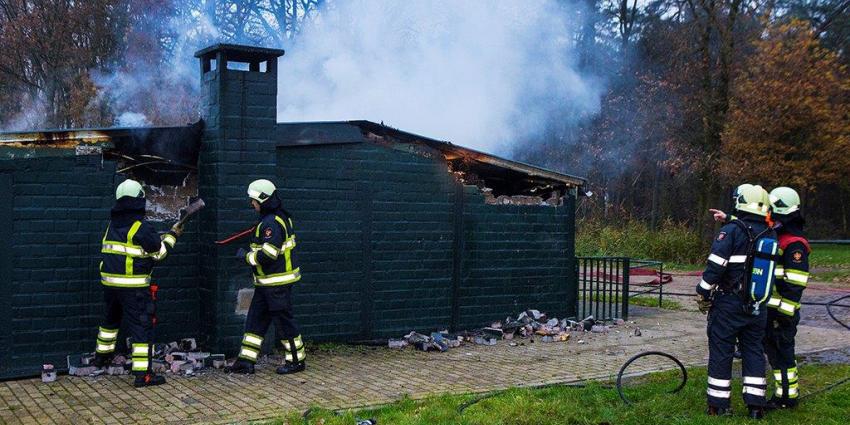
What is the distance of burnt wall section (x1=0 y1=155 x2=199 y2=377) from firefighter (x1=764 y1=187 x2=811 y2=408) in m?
6.53

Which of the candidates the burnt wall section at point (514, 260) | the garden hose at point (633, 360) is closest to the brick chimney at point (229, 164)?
the burnt wall section at point (514, 260)

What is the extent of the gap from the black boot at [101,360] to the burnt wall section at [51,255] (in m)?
0.32

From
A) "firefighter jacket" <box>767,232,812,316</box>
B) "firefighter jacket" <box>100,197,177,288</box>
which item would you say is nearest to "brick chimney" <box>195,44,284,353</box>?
"firefighter jacket" <box>100,197,177,288</box>

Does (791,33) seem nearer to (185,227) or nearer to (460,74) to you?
(460,74)

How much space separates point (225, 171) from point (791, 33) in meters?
20.7

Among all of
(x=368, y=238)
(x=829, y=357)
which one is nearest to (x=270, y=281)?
(x=368, y=238)

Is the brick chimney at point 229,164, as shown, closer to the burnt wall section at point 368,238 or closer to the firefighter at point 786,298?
the burnt wall section at point 368,238

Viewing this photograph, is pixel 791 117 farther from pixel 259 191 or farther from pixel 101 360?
pixel 101 360

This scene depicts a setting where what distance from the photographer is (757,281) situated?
6094mm

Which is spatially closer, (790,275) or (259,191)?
(790,275)

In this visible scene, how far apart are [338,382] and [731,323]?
3.62 m

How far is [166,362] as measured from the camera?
7688mm

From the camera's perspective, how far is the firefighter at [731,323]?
6.08 meters

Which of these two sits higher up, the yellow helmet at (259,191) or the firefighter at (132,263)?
the yellow helmet at (259,191)
